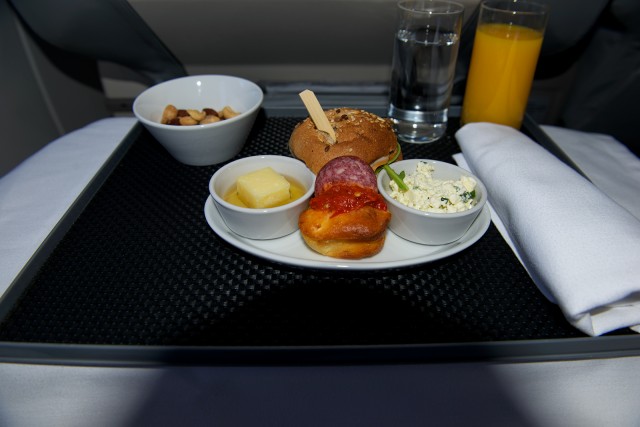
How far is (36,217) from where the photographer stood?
0.93 metres

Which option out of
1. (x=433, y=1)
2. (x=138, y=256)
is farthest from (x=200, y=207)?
(x=433, y=1)

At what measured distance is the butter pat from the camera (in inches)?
31.4

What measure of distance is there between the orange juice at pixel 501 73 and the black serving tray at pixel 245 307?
41 cm

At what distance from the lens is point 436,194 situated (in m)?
0.80

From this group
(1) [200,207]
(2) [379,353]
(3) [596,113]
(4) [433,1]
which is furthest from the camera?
(3) [596,113]

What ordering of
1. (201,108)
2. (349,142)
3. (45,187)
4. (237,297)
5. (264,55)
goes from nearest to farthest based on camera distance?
(237,297) → (349,142) → (45,187) → (201,108) → (264,55)

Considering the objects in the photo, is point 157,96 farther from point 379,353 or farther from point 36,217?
point 379,353

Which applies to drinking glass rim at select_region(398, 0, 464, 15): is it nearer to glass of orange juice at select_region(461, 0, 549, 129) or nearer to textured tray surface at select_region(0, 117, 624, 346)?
glass of orange juice at select_region(461, 0, 549, 129)

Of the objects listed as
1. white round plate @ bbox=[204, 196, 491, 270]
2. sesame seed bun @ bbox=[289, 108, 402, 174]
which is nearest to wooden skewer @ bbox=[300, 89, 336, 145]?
sesame seed bun @ bbox=[289, 108, 402, 174]

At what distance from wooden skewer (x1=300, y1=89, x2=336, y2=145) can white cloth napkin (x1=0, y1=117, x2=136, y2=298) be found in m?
0.51

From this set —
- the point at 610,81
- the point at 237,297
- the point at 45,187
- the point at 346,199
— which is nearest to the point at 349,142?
the point at 346,199

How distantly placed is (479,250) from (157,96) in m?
0.81

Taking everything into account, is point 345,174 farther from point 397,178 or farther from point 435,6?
point 435,6

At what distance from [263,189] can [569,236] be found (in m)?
0.51
